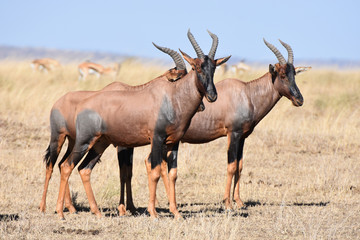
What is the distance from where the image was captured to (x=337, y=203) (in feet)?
34.8

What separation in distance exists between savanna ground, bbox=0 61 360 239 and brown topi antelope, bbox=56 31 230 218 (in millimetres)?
887

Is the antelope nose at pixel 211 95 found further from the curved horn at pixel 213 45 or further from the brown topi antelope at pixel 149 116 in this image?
the curved horn at pixel 213 45

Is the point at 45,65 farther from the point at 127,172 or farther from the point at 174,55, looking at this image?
the point at 174,55

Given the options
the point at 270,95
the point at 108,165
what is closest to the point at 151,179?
the point at 270,95

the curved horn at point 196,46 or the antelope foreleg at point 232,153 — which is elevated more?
the curved horn at point 196,46

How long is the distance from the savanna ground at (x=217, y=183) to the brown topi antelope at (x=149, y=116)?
0.89 metres

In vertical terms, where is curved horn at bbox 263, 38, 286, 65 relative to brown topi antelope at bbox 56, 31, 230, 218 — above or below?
above

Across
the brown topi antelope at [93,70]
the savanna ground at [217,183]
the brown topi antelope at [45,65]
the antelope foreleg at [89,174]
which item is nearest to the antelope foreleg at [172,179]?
the savanna ground at [217,183]

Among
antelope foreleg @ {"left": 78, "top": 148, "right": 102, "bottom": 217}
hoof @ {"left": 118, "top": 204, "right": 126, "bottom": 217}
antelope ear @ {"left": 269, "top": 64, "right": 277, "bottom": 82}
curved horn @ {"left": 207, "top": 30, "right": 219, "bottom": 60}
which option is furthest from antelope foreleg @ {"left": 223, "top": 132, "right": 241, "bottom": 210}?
antelope foreleg @ {"left": 78, "top": 148, "right": 102, "bottom": 217}

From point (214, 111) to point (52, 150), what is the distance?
2652 millimetres

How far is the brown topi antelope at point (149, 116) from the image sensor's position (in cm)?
884

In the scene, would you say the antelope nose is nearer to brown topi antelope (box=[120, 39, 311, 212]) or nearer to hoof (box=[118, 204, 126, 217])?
brown topi antelope (box=[120, 39, 311, 212])

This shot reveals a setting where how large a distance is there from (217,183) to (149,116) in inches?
145

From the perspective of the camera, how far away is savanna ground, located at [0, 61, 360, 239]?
27.3ft
